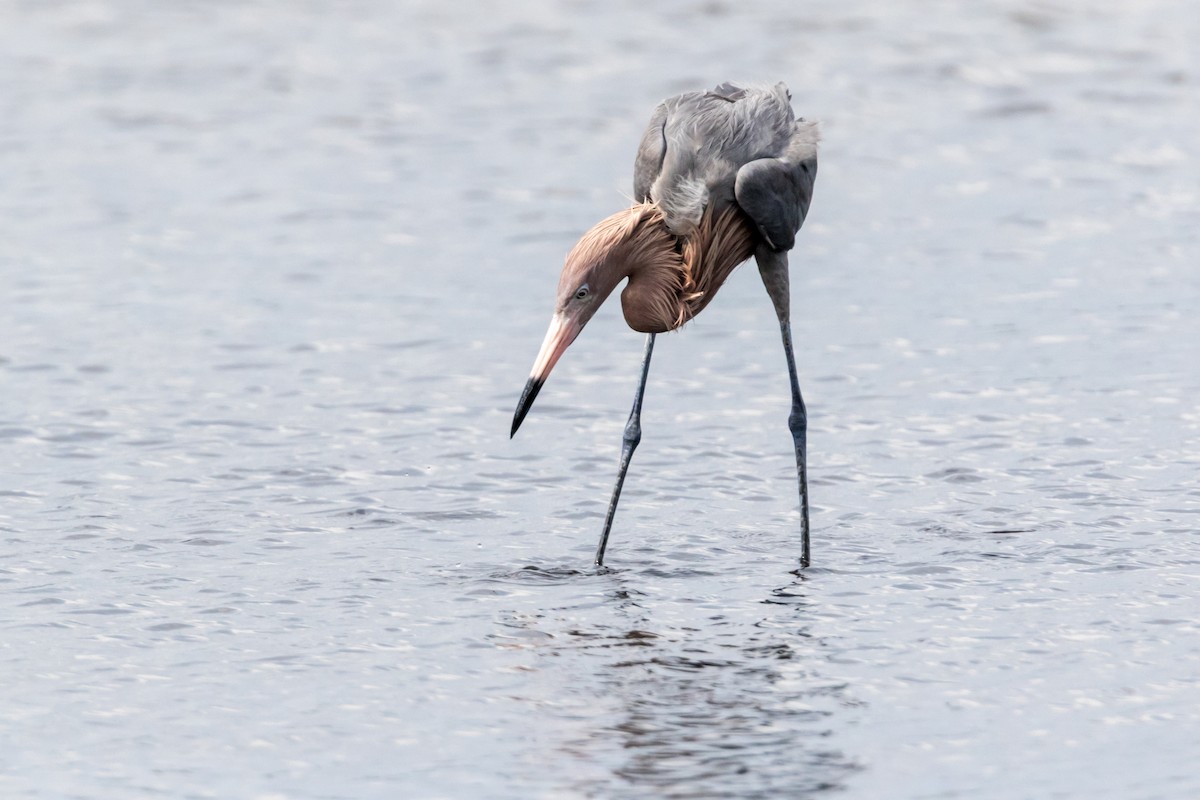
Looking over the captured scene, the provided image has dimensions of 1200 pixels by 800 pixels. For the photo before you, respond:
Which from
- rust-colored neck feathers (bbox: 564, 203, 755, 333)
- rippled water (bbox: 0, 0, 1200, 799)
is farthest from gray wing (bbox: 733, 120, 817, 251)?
rippled water (bbox: 0, 0, 1200, 799)

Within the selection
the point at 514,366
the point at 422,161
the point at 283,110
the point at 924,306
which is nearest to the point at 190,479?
the point at 514,366

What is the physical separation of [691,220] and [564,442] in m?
2.18

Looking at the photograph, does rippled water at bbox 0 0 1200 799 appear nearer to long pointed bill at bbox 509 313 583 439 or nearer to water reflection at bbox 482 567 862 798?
water reflection at bbox 482 567 862 798

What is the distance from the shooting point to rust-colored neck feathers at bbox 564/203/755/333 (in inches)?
299

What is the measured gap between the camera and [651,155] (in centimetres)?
786

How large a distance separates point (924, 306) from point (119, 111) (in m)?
7.91

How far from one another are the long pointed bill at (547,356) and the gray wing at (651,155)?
81 centimetres

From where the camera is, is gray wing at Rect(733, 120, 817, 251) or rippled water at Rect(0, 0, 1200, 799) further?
gray wing at Rect(733, 120, 817, 251)

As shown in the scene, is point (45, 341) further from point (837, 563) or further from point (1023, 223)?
point (1023, 223)

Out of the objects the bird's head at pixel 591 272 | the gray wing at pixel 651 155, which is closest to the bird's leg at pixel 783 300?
the gray wing at pixel 651 155

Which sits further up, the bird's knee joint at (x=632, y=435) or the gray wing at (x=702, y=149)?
the gray wing at (x=702, y=149)

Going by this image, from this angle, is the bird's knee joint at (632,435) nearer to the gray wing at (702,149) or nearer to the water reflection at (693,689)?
the water reflection at (693,689)

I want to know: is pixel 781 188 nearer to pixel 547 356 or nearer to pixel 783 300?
pixel 783 300

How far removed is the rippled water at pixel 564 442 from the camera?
242 inches
